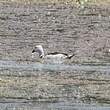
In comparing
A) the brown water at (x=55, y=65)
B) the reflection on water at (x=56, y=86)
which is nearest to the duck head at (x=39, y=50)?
the brown water at (x=55, y=65)

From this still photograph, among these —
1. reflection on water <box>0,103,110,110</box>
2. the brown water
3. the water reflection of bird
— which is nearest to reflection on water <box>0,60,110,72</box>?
the brown water

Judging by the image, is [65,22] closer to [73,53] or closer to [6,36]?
[6,36]

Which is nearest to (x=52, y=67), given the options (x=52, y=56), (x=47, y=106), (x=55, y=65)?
(x=55, y=65)

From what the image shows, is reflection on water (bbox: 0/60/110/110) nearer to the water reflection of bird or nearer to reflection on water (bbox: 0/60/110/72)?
reflection on water (bbox: 0/60/110/72)

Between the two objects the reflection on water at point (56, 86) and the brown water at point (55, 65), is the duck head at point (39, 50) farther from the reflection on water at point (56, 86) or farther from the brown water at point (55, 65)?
the reflection on water at point (56, 86)

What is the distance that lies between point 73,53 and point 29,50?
2.98 ft

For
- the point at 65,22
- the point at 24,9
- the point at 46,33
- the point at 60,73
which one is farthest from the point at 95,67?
the point at 24,9

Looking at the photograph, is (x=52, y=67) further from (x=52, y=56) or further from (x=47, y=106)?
(x=47, y=106)

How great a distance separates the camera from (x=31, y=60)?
10.9 metres

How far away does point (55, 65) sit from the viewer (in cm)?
1045

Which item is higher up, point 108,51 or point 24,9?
point 24,9

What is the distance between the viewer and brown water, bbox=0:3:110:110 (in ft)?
28.1

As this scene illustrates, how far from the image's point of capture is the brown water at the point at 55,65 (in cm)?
857

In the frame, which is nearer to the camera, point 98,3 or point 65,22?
point 65,22
